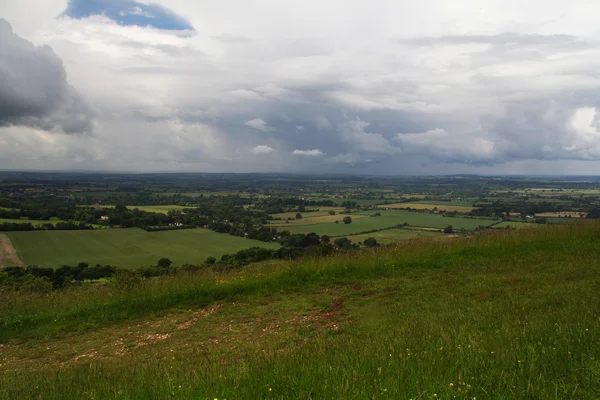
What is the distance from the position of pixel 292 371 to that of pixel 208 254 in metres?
24.0

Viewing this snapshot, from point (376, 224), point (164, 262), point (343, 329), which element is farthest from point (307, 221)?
point (343, 329)

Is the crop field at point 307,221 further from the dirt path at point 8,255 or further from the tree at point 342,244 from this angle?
the dirt path at point 8,255

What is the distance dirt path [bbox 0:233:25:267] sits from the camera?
20.9 meters

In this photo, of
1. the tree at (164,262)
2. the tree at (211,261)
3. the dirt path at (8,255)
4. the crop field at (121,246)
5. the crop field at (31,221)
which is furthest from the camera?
the crop field at (31,221)

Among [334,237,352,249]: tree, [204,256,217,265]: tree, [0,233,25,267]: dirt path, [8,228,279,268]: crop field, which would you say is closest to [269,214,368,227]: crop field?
[8,228,279,268]: crop field

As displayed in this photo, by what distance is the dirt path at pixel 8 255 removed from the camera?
821 inches

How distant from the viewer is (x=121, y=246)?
29.2m

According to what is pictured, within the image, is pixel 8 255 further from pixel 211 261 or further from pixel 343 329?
pixel 343 329

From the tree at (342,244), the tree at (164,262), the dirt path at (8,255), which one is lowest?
the tree at (164,262)

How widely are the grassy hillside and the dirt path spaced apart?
44.1 ft

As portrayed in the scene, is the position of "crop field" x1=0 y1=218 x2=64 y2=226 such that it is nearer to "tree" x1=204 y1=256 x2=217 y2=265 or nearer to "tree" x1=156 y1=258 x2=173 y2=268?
"tree" x1=156 y1=258 x2=173 y2=268

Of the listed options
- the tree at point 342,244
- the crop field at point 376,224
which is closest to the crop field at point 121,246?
the crop field at point 376,224

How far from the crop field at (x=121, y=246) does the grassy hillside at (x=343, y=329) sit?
13849 millimetres

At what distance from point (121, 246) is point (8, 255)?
7.78 meters
